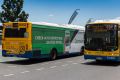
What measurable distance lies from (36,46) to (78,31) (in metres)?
8.46

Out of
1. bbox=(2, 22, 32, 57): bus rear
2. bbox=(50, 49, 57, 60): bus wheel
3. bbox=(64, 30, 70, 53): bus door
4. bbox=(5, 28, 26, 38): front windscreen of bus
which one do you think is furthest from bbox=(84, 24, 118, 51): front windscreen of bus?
bbox=(64, 30, 70, 53): bus door

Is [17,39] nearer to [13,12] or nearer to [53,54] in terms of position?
[53,54]

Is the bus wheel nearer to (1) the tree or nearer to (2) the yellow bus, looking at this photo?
(2) the yellow bus

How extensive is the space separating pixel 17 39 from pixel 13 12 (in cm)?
4633

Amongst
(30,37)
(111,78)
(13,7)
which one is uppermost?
(13,7)

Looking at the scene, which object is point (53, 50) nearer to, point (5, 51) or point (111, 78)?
point (5, 51)

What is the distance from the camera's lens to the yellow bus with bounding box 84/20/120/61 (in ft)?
68.9

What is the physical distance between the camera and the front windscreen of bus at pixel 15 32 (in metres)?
21.5

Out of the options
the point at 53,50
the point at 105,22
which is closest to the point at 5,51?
the point at 53,50

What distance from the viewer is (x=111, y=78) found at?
15.0 metres

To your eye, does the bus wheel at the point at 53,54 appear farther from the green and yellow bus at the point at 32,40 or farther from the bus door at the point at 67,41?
the bus door at the point at 67,41

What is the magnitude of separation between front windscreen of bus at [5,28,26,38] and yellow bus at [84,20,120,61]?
13.3 feet

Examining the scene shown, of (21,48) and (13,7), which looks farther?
(13,7)

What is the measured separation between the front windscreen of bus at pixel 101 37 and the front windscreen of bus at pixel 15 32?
13.3ft
